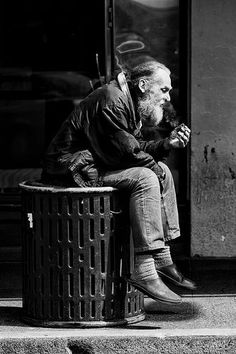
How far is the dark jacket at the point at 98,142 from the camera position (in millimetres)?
6504

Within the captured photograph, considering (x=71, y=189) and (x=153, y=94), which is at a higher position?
(x=153, y=94)

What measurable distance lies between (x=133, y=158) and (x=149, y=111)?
0.37 metres

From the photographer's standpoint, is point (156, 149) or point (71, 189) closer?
point (71, 189)

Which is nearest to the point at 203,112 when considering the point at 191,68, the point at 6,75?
the point at 191,68

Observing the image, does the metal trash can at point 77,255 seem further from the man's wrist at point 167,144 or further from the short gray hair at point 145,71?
the short gray hair at point 145,71

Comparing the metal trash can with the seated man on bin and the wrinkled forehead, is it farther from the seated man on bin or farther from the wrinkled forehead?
the wrinkled forehead

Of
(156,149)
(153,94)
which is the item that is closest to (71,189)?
(156,149)

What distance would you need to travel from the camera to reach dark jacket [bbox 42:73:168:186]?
6.50m

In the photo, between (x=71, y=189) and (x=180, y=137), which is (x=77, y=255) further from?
(x=180, y=137)

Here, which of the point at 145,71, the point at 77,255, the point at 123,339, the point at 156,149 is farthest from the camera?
the point at 156,149

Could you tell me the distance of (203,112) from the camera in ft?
27.0

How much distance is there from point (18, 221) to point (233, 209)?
1771 mm

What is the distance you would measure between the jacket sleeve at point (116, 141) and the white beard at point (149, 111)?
0.46 feet

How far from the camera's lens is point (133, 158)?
6.52 m
